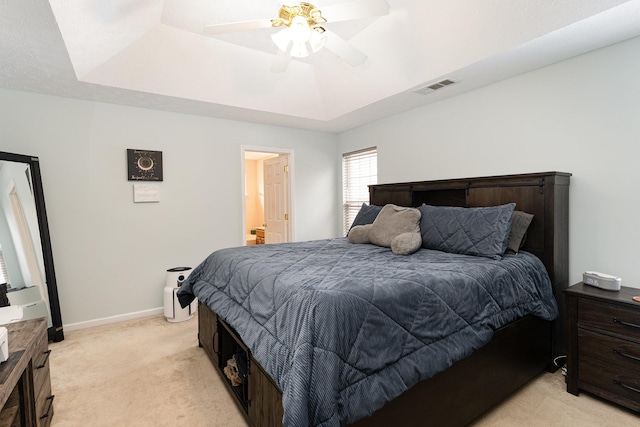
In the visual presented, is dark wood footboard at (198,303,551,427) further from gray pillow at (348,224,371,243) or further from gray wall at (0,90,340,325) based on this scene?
gray wall at (0,90,340,325)

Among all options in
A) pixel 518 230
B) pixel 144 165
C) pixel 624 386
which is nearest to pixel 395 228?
pixel 518 230

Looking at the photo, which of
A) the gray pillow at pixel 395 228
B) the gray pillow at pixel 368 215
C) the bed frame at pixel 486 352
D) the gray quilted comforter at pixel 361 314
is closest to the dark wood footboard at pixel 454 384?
the bed frame at pixel 486 352

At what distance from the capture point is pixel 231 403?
204cm

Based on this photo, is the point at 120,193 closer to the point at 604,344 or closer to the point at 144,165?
the point at 144,165

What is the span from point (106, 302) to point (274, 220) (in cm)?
258

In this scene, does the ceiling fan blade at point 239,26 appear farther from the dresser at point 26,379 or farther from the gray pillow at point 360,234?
the dresser at point 26,379

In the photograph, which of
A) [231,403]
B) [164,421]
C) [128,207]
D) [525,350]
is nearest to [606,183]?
[525,350]

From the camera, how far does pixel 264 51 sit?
3.42 metres

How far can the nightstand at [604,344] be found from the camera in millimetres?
1870

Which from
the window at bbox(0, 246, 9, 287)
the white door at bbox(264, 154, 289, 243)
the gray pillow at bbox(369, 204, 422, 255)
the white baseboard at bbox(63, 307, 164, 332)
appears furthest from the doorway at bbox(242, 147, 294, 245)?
the window at bbox(0, 246, 9, 287)

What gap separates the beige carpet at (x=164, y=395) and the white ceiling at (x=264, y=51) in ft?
8.16

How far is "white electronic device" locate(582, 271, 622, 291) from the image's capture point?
2.08m

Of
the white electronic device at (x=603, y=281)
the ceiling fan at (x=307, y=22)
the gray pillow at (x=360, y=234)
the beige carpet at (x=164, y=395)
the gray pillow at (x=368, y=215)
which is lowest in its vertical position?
the beige carpet at (x=164, y=395)

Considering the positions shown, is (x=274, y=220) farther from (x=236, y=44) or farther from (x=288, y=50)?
(x=288, y=50)
